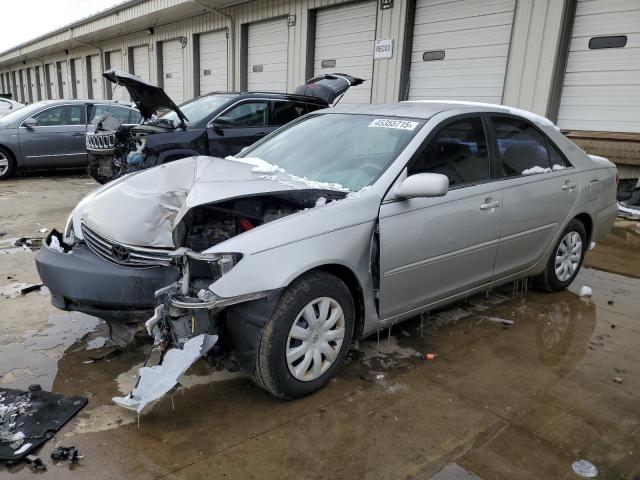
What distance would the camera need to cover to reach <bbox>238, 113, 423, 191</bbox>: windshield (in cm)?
330

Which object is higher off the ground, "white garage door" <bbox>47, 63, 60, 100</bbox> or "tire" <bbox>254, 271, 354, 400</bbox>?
"white garage door" <bbox>47, 63, 60, 100</bbox>

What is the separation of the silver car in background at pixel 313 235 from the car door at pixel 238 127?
10.1ft

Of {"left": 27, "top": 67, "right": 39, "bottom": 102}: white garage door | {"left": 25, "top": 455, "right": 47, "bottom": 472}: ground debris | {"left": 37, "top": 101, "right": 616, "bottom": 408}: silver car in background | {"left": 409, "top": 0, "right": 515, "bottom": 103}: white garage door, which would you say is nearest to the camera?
{"left": 25, "top": 455, "right": 47, "bottom": 472}: ground debris

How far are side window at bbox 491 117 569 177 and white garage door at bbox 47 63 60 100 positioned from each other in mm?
32253

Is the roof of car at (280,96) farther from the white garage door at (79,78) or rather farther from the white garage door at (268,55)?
the white garage door at (79,78)

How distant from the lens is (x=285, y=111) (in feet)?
25.3

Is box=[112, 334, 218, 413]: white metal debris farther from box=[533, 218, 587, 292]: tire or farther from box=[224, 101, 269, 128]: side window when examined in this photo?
box=[224, 101, 269, 128]: side window

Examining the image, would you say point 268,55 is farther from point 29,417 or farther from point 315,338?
point 29,417

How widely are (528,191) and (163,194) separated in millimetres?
2706

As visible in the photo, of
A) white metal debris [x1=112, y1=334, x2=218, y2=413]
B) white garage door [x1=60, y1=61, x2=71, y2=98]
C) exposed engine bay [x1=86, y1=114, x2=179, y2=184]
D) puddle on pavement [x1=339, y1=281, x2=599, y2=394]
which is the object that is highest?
white garage door [x1=60, y1=61, x2=71, y2=98]

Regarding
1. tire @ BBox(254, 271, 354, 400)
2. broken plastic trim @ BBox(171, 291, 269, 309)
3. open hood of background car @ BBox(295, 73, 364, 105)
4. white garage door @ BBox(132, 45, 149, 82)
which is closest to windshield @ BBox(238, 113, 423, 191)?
tire @ BBox(254, 271, 354, 400)

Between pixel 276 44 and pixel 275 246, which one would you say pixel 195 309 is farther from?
pixel 276 44

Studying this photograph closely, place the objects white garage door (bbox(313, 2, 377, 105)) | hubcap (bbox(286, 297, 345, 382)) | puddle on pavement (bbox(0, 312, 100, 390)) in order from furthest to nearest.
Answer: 1. white garage door (bbox(313, 2, 377, 105))
2. puddle on pavement (bbox(0, 312, 100, 390))
3. hubcap (bbox(286, 297, 345, 382))

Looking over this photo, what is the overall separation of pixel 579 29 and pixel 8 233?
855 cm
